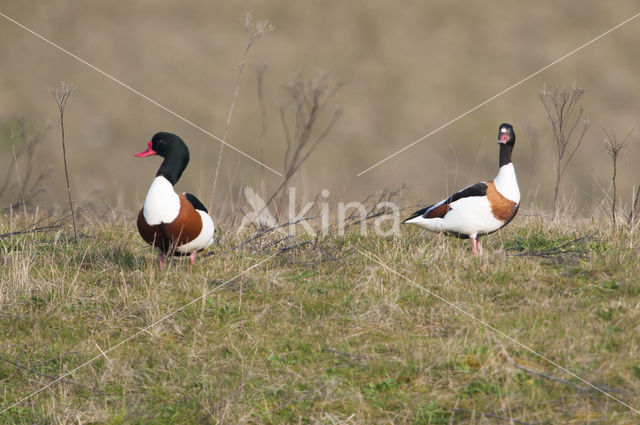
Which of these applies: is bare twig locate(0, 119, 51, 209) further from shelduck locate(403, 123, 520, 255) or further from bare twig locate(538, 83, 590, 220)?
bare twig locate(538, 83, 590, 220)

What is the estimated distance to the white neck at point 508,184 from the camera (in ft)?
20.4

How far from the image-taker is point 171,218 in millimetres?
5676

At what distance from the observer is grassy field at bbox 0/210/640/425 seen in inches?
160

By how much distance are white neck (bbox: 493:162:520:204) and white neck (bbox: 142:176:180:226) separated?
287cm

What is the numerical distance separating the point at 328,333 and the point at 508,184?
Result: 243 cm

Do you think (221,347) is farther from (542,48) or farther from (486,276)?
(542,48)

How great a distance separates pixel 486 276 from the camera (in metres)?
5.62
